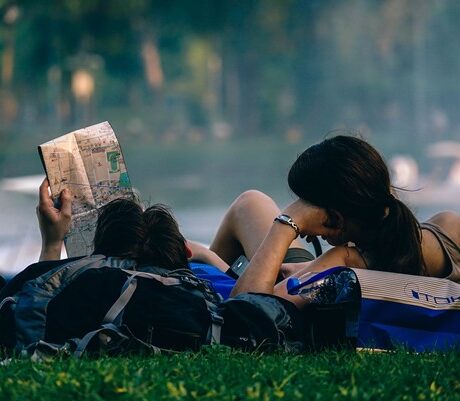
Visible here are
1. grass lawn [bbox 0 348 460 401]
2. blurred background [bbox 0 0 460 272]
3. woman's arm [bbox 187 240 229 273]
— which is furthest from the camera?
blurred background [bbox 0 0 460 272]

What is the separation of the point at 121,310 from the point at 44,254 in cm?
66

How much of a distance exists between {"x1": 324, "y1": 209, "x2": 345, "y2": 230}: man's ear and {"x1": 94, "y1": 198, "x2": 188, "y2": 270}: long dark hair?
0.40 meters

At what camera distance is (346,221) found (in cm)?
327

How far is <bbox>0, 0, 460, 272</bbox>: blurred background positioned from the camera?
17.1m

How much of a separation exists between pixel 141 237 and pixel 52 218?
1.23 ft

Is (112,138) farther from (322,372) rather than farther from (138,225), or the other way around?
(322,372)

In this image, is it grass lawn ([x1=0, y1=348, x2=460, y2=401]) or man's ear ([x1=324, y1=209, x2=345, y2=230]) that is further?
man's ear ([x1=324, y1=209, x2=345, y2=230])

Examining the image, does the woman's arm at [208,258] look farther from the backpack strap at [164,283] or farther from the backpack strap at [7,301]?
the backpack strap at [7,301]

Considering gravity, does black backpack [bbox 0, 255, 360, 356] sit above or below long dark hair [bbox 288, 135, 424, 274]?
below

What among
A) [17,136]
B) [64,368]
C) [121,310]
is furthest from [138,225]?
[17,136]

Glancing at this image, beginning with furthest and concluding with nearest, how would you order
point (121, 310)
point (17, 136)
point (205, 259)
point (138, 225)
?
point (17, 136), point (205, 259), point (138, 225), point (121, 310)

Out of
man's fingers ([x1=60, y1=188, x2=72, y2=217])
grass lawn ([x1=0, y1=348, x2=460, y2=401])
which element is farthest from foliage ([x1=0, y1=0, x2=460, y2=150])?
grass lawn ([x1=0, y1=348, x2=460, y2=401])

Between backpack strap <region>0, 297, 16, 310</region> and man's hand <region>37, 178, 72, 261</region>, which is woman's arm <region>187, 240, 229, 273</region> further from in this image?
backpack strap <region>0, 297, 16, 310</region>

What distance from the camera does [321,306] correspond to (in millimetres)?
3076
